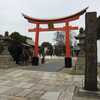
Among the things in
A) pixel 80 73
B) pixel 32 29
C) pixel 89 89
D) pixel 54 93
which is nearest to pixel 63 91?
pixel 54 93

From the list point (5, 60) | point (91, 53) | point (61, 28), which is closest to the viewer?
point (91, 53)

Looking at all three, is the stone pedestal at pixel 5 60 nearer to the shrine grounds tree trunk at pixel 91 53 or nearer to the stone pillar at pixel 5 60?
the stone pillar at pixel 5 60

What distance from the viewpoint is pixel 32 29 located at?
19.4 m

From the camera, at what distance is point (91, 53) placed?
699 cm

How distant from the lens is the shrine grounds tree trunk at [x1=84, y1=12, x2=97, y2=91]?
22.7 feet

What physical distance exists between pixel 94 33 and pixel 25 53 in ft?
46.2

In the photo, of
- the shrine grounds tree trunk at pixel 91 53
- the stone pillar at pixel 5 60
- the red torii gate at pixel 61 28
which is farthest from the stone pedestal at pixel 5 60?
the shrine grounds tree trunk at pixel 91 53

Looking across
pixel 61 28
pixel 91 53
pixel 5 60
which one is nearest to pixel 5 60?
pixel 5 60

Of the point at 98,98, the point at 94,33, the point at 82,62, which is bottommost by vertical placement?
the point at 98,98

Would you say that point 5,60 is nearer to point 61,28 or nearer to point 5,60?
point 5,60

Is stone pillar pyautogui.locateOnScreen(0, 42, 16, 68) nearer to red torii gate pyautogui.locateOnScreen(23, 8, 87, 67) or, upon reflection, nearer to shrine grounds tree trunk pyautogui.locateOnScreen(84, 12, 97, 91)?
red torii gate pyautogui.locateOnScreen(23, 8, 87, 67)

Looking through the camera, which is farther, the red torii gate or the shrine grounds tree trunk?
the red torii gate

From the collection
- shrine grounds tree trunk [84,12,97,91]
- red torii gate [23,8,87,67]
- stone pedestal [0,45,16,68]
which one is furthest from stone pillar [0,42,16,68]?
shrine grounds tree trunk [84,12,97,91]

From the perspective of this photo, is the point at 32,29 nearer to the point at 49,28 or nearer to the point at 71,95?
the point at 49,28
